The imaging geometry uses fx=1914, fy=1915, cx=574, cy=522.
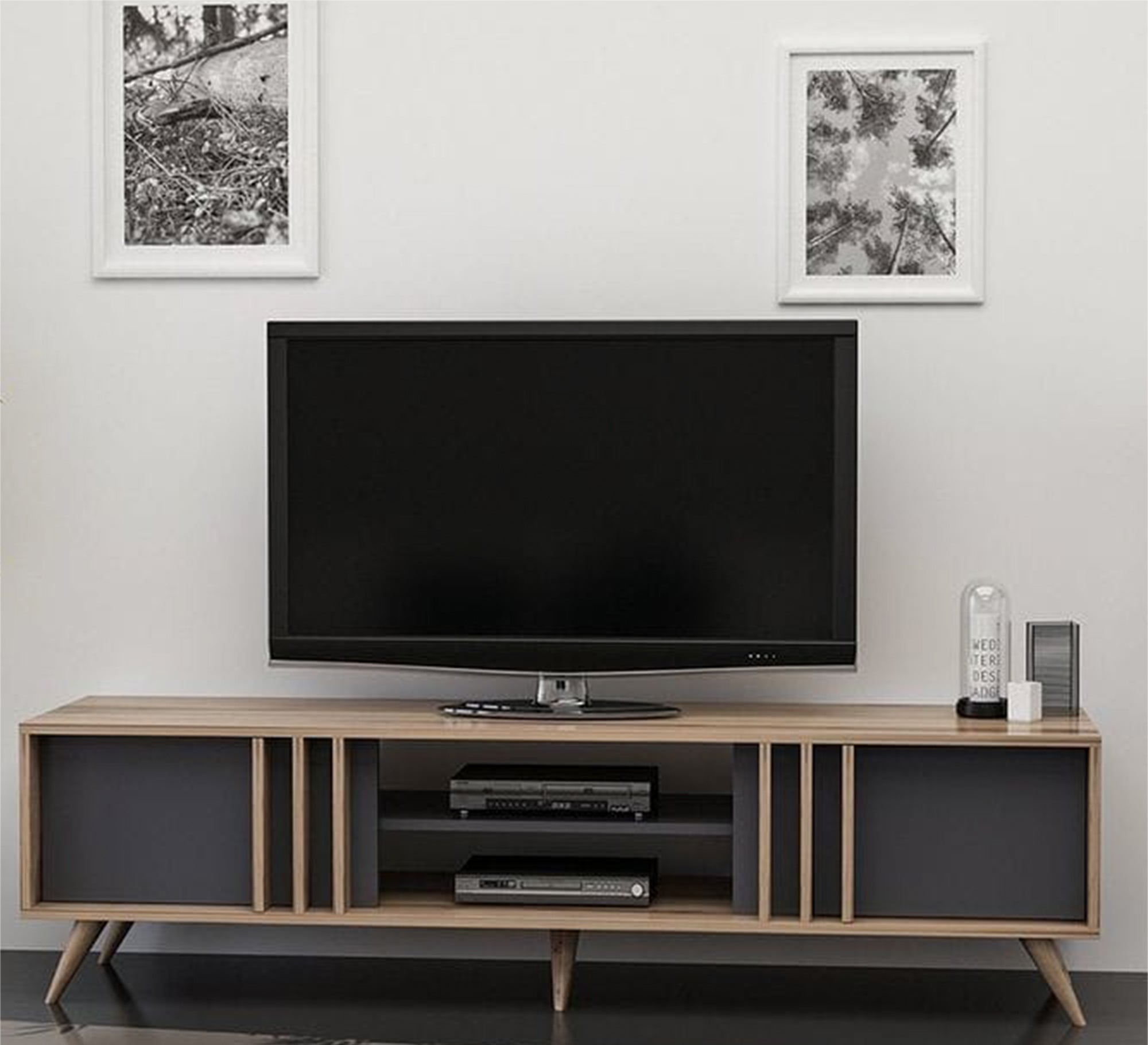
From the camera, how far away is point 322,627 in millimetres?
3746

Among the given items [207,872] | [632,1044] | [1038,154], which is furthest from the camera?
[1038,154]

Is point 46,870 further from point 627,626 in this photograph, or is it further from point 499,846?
point 627,626

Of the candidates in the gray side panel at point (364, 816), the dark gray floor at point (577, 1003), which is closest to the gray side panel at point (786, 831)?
the dark gray floor at point (577, 1003)

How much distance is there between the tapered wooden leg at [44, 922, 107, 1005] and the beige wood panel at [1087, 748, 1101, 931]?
1.85 m

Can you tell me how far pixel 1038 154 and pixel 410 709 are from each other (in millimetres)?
1672

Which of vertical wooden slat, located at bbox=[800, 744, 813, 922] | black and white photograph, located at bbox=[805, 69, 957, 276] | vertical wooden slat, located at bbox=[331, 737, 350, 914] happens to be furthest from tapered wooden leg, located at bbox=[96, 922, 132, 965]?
black and white photograph, located at bbox=[805, 69, 957, 276]

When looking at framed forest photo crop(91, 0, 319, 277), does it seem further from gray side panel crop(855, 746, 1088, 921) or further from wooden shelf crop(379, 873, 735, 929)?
gray side panel crop(855, 746, 1088, 921)

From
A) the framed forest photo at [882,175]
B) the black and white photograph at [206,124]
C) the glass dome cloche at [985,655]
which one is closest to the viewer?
the glass dome cloche at [985,655]

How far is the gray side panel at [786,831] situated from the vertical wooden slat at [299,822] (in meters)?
0.86

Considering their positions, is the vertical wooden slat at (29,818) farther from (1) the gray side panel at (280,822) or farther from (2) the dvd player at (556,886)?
(2) the dvd player at (556,886)

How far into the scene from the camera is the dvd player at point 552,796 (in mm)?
3602

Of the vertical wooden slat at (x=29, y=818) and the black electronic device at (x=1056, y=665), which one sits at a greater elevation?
the black electronic device at (x=1056, y=665)

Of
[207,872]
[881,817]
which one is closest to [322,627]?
[207,872]

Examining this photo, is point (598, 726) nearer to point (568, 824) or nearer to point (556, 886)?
point (568, 824)
